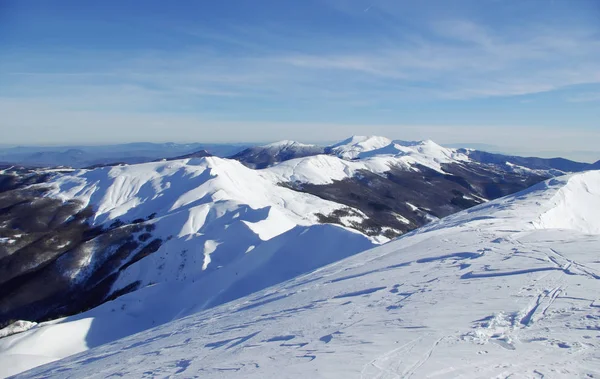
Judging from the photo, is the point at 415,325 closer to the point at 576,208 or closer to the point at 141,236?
the point at 576,208

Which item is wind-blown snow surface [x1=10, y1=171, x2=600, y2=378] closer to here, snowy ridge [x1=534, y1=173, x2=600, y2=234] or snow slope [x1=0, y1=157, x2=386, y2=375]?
snowy ridge [x1=534, y1=173, x2=600, y2=234]

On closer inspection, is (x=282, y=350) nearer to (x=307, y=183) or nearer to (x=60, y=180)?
(x=60, y=180)

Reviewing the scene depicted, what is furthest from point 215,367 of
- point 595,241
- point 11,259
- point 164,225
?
point 11,259

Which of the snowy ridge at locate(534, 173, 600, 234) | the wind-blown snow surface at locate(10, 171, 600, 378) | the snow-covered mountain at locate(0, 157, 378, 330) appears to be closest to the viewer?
the wind-blown snow surface at locate(10, 171, 600, 378)

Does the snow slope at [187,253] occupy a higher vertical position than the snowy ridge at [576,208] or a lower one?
lower

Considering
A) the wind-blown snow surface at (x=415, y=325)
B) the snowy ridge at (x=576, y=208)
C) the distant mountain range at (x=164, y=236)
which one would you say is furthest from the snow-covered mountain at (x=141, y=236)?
the wind-blown snow surface at (x=415, y=325)

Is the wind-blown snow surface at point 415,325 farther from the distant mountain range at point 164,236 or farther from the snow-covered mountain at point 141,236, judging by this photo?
the snow-covered mountain at point 141,236

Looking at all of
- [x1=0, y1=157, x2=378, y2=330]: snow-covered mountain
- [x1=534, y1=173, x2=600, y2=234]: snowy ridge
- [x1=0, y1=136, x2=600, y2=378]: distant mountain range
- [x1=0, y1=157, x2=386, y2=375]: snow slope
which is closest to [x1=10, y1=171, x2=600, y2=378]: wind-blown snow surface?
[x1=534, y1=173, x2=600, y2=234]: snowy ridge

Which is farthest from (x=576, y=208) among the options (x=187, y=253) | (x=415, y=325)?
(x=187, y=253)
